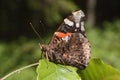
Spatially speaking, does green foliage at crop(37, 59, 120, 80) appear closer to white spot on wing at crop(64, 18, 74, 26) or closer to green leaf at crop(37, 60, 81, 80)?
green leaf at crop(37, 60, 81, 80)

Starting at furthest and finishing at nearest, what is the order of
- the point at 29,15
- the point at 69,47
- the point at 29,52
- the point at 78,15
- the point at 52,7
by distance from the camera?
the point at 29,15, the point at 52,7, the point at 29,52, the point at 78,15, the point at 69,47

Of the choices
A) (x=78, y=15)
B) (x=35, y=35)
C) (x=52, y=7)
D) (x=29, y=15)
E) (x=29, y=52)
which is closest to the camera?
(x=78, y=15)

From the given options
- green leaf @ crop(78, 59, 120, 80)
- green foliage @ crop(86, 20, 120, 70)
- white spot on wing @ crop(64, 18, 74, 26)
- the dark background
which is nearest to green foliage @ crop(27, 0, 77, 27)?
the dark background

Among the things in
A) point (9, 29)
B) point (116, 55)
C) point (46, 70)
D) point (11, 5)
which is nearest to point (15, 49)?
point (116, 55)

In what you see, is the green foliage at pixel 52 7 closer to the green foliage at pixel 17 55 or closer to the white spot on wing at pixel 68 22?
the green foliage at pixel 17 55

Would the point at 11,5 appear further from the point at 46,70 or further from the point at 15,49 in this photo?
the point at 46,70

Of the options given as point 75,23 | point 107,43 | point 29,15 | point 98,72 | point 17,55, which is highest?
point 29,15

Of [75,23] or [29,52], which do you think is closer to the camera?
[75,23]

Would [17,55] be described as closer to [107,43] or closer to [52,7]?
[52,7]

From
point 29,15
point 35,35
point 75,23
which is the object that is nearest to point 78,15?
point 75,23
